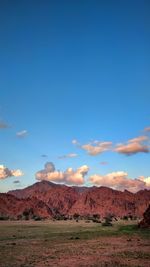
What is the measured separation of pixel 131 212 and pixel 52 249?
174 metres

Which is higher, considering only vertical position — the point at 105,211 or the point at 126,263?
the point at 105,211

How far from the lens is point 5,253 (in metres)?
26.2

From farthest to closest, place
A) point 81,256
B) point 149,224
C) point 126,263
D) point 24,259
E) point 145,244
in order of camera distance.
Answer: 1. point 149,224
2. point 145,244
3. point 81,256
4. point 24,259
5. point 126,263

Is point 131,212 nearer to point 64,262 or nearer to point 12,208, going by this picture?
point 12,208

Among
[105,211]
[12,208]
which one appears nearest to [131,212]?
[105,211]

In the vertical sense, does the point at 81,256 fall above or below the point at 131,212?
below

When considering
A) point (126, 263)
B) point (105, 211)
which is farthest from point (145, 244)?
point (105, 211)

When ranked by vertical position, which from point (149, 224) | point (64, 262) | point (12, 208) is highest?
point (12, 208)

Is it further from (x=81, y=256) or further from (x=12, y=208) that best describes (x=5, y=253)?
(x=12, y=208)

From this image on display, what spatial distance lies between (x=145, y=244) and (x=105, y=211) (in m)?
168

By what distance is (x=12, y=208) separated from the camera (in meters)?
165

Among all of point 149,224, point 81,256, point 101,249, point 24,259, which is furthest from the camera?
point 149,224

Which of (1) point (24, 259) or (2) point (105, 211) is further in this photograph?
(2) point (105, 211)

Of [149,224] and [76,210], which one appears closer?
[149,224]
